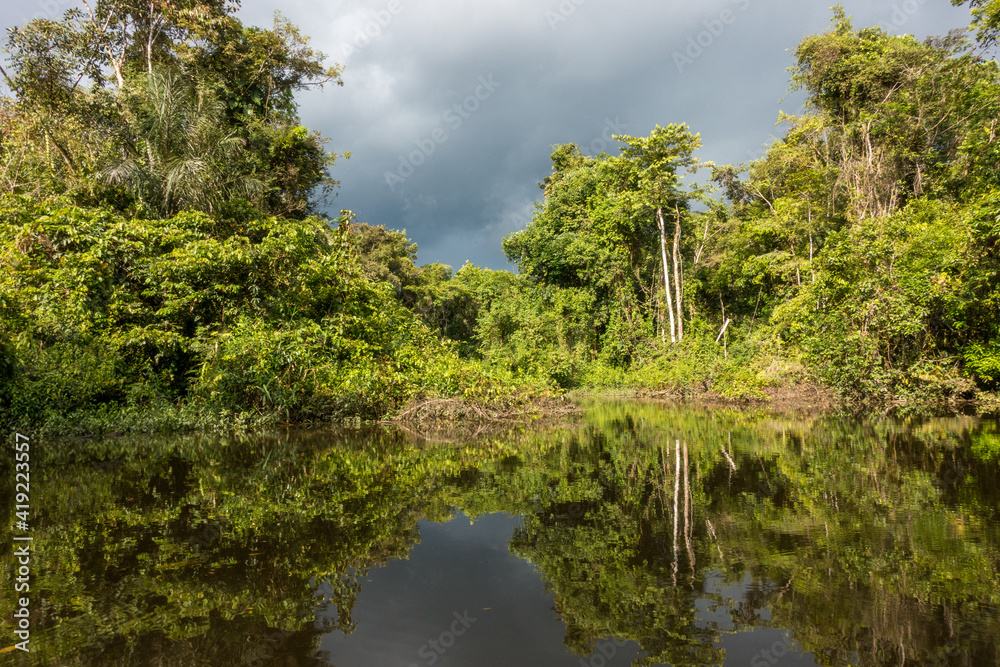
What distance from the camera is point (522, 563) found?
11.5 ft

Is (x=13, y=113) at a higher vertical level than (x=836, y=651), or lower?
higher

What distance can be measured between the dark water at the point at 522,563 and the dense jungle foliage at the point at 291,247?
4.47 m

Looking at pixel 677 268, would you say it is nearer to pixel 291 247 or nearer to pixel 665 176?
pixel 665 176

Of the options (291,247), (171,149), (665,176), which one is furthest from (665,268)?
(171,149)

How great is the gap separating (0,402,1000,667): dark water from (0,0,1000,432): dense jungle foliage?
4.47 metres

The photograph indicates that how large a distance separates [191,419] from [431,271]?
28.7 m

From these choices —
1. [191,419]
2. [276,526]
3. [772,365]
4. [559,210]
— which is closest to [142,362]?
[191,419]

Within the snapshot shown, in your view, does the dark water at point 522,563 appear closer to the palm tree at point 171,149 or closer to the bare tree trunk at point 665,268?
the palm tree at point 171,149

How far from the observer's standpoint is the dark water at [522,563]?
242cm

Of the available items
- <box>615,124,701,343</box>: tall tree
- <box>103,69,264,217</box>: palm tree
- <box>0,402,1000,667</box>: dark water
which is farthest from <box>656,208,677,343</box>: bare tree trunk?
<box>103,69,264,217</box>: palm tree

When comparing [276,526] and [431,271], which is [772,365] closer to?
[276,526]

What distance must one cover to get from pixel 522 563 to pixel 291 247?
10695mm

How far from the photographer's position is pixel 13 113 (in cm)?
1421

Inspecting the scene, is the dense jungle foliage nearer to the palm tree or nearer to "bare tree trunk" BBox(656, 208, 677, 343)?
the palm tree
